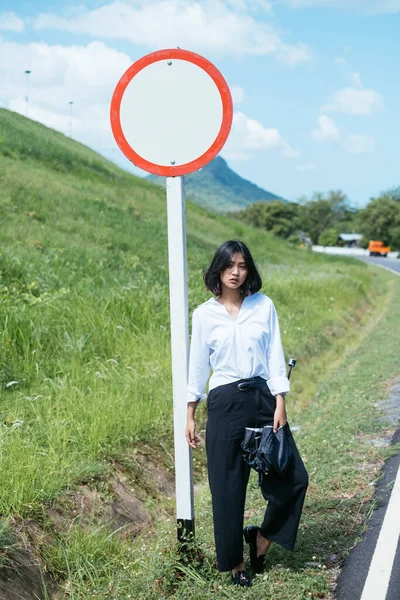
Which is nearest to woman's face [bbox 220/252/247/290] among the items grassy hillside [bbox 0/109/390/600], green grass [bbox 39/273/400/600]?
green grass [bbox 39/273/400/600]

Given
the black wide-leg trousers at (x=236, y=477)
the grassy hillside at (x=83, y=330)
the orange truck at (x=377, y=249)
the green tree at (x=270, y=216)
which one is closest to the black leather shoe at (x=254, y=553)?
the black wide-leg trousers at (x=236, y=477)

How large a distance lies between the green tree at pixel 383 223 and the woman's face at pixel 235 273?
102720mm

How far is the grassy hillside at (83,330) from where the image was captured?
5480mm

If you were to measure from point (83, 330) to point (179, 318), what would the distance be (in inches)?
172

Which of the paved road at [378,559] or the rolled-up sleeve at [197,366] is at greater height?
the rolled-up sleeve at [197,366]

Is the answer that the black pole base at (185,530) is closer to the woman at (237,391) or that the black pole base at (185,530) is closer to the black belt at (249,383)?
the woman at (237,391)

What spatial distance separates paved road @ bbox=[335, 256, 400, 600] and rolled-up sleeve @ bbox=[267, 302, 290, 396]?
1079 millimetres

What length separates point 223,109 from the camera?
4070 millimetres

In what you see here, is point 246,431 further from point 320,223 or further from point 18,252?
point 320,223

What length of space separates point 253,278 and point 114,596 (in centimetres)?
191

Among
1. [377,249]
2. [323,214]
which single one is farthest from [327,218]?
[377,249]

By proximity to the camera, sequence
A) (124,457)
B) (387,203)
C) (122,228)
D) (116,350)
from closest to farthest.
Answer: (124,457), (116,350), (122,228), (387,203)

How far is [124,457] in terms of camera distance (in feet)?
19.2


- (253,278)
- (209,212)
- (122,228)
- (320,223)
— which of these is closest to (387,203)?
(320,223)
